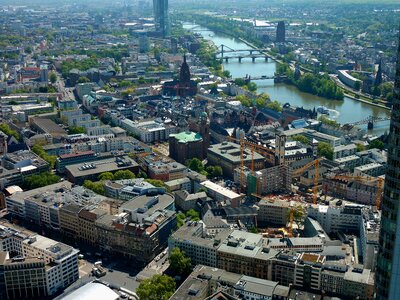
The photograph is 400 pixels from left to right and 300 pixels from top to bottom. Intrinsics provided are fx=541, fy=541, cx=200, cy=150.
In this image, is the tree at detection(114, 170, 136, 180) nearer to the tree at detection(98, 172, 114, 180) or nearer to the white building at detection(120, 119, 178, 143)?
the tree at detection(98, 172, 114, 180)

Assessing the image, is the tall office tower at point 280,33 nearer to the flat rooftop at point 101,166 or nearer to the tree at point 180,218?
the flat rooftop at point 101,166

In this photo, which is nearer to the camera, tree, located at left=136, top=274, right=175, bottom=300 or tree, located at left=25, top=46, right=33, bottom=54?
tree, located at left=136, top=274, right=175, bottom=300

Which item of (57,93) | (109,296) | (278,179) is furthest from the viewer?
(57,93)

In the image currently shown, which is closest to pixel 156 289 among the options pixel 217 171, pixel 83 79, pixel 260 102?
pixel 217 171

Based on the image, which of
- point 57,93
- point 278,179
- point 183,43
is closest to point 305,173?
point 278,179

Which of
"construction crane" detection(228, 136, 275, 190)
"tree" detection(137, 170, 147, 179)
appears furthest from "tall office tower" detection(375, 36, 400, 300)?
"tree" detection(137, 170, 147, 179)

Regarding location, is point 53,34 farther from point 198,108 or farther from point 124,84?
point 198,108

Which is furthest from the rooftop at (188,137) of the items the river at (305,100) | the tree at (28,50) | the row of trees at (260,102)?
the tree at (28,50)
